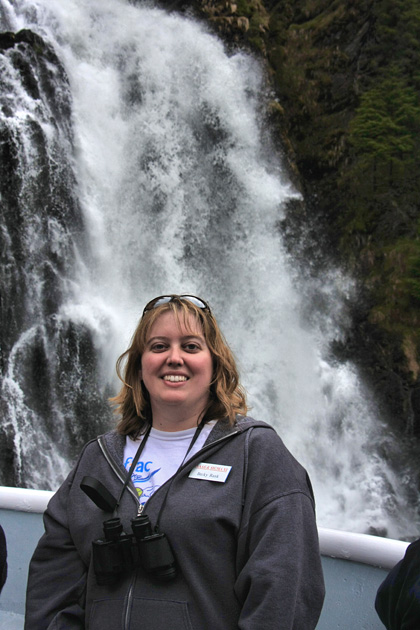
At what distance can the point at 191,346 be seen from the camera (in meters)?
1.94

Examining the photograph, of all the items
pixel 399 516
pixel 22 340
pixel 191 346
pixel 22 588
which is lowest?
pixel 399 516

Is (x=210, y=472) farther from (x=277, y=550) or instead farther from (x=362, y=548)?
(x=362, y=548)

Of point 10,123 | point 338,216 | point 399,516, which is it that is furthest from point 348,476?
point 10,123

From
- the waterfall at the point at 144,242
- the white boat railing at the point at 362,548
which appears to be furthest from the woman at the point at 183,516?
the waterfall at the point at 144,242

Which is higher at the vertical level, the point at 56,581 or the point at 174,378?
the point at 174,378

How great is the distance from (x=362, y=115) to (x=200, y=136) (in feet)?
10.1

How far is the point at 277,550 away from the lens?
155 centimetres

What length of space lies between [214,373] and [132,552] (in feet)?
1.98

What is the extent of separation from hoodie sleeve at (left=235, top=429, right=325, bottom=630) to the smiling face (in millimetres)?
281

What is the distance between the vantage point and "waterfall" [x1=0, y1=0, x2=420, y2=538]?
337 inches

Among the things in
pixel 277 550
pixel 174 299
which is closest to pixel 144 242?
pixel 174 299

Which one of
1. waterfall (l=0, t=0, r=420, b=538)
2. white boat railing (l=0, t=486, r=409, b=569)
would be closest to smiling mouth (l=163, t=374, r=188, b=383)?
white boat railing (l=0, t=486, r=409, b=569)

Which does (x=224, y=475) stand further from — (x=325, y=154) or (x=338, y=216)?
(x=325, y=154)

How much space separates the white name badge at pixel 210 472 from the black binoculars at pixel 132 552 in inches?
7.3
